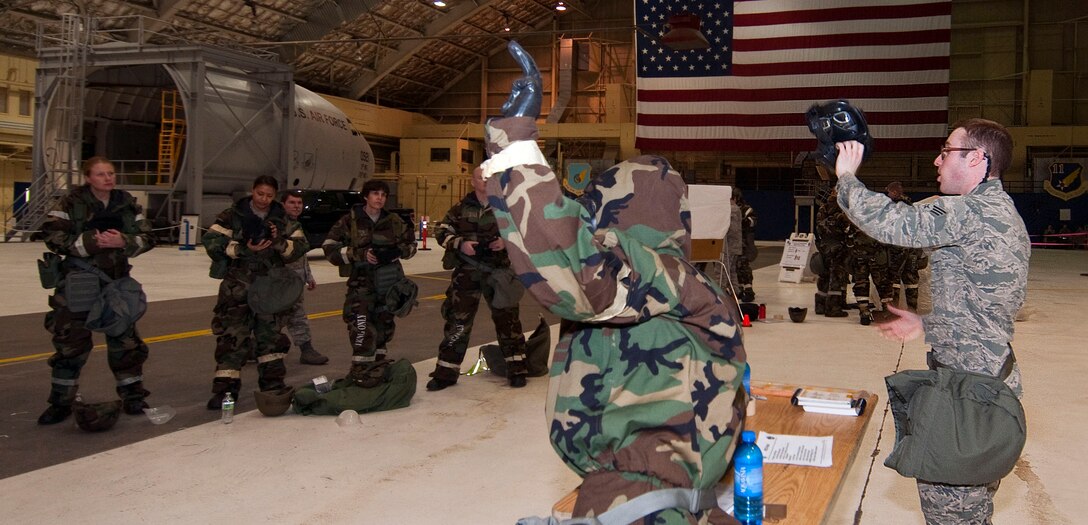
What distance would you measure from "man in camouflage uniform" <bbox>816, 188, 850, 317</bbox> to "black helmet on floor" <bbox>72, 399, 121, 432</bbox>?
9.19 metres

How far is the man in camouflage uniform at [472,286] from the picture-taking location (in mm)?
7352

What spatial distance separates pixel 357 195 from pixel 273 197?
14.6 meters

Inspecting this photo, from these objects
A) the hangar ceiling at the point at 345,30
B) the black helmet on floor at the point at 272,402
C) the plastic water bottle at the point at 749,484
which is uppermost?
the hangar ceiling at the point at 345,30

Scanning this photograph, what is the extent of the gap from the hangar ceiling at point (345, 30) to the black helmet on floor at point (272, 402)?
62.5ft

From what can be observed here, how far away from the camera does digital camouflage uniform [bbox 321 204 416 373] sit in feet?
23.6

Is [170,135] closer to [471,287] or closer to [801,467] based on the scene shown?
[471,287]

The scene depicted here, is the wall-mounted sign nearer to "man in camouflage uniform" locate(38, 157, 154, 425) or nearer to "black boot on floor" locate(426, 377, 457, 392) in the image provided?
"black boot on floor" locate(426, 377, 457, 392)

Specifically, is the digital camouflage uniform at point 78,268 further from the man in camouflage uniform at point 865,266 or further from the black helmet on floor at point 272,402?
the man in camouflage uniform at point 865,266

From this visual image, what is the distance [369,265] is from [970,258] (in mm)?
5054

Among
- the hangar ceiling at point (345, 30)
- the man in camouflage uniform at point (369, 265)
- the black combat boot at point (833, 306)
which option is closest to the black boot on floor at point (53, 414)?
the man in camouflage uniform at point (369, 265)

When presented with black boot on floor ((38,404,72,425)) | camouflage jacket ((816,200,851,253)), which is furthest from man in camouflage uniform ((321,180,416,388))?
camouflage jacket ((816,200,851,253))

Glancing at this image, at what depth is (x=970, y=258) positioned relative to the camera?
10.5 feet

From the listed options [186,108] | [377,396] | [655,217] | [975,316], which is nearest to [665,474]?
[655,217]

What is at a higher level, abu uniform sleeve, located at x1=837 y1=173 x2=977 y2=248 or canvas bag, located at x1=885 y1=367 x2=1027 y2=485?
abu uniform sleeve, located at x1=837 y1=173 x2=977 y2=248
